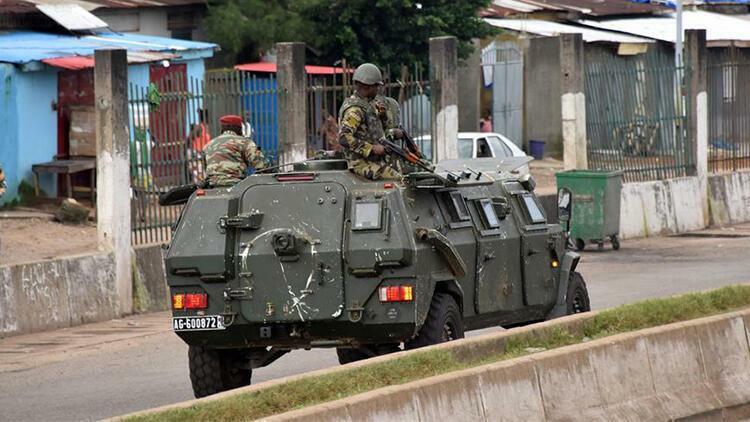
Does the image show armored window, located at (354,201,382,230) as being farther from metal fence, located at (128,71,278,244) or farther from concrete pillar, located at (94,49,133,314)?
metal fence, located at (128,71,278,244)

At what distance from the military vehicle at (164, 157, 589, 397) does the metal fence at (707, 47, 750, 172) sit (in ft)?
55.2

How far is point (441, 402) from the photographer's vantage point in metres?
8.96

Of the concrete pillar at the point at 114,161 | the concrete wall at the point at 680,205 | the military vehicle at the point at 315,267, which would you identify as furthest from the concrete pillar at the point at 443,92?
the military vehicle at the point at 315,267

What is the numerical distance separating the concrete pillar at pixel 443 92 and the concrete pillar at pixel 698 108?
6.09m

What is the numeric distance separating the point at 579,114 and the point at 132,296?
9.58 metres

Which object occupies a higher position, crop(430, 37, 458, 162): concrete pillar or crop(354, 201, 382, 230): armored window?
crop(430, 37, 458, 162): concrete pillar

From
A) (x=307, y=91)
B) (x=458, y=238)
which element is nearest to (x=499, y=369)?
(x=458, y=238)

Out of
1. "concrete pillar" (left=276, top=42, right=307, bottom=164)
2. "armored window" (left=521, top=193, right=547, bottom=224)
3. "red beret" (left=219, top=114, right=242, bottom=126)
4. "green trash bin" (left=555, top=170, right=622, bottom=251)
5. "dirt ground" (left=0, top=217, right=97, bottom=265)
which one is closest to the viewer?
"armored window" (left=521, top=193, right=547, bottom=224)

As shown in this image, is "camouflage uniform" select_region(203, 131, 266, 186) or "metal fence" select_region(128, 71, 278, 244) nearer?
"camouflage uniform" select_region(203, 131, 266, 186)

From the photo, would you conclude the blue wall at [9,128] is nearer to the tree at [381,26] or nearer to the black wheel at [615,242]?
the tree at [381,26]

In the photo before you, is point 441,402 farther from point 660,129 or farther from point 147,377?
point 660,129

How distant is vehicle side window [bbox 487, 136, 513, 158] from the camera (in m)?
26.9

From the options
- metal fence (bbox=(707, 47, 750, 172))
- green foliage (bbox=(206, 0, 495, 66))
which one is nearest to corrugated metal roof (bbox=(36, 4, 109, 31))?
green foliage (bbox=(206, 0, 495, 66))

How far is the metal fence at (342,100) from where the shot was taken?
20.3 m
